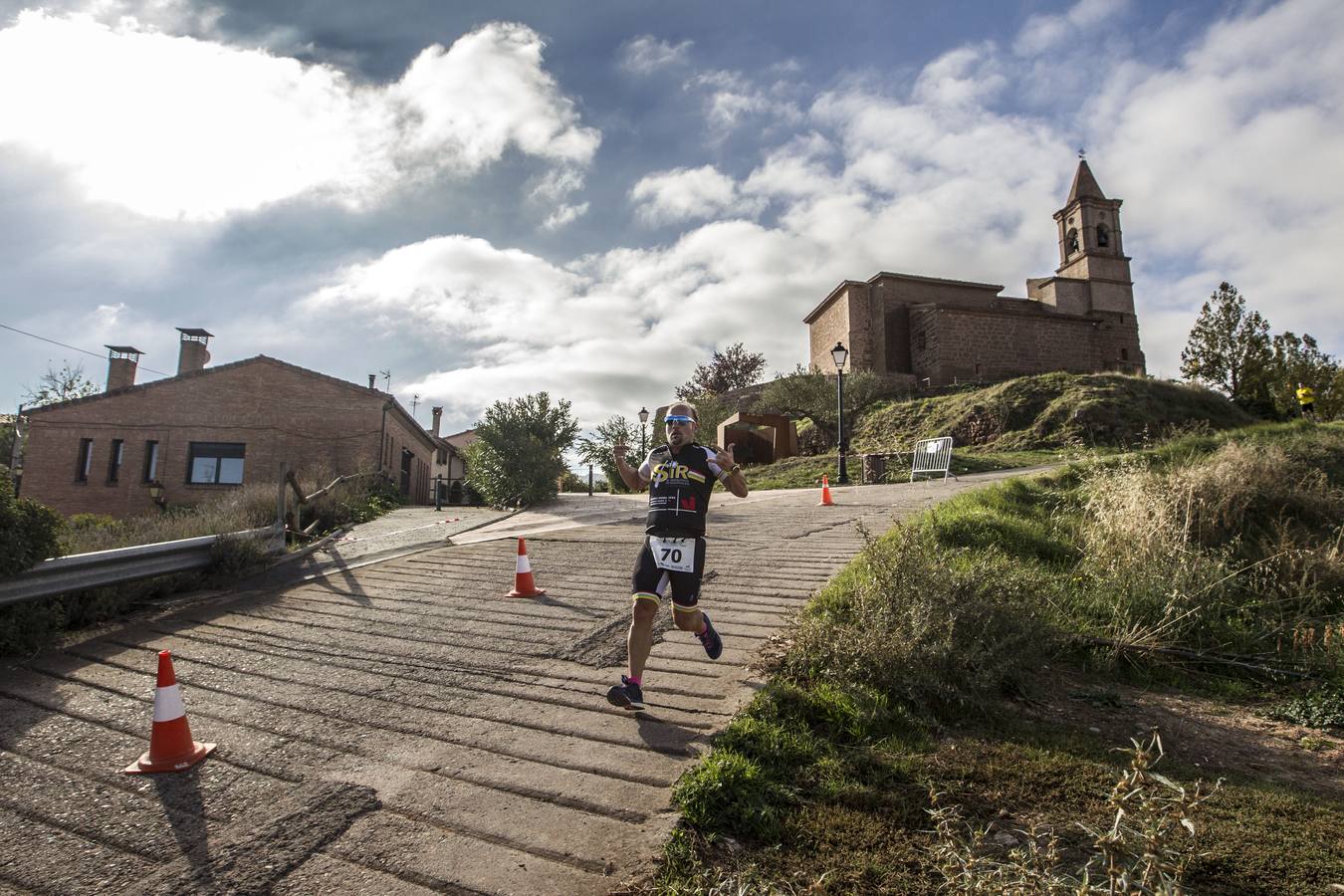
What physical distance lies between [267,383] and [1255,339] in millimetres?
49090

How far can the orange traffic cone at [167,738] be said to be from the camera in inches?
145

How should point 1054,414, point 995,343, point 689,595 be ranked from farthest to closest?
point 995,343 < point 1054,414 < point 689,595

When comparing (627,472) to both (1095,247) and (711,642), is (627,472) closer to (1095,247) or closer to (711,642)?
(711,642)

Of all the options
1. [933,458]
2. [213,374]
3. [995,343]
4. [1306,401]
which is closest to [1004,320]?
[995,343]

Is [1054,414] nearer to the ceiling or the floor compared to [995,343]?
nearer to the floor

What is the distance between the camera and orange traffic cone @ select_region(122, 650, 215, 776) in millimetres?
3678

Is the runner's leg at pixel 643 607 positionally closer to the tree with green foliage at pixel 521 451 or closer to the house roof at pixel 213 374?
the tree with green foliage at pixel 521 451

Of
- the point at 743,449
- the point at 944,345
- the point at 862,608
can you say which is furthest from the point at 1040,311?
the point at 862,608

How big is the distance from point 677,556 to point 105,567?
5609mm

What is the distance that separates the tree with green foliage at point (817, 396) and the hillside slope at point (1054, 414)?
1.27 meters

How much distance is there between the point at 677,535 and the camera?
452cm

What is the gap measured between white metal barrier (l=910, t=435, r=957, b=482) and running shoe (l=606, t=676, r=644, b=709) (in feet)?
48.6

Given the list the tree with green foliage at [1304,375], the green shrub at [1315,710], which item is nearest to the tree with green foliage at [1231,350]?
the tree with green foliage at [1304,375]

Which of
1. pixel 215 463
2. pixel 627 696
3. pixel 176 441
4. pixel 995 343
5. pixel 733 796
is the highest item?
pixel 995 343
